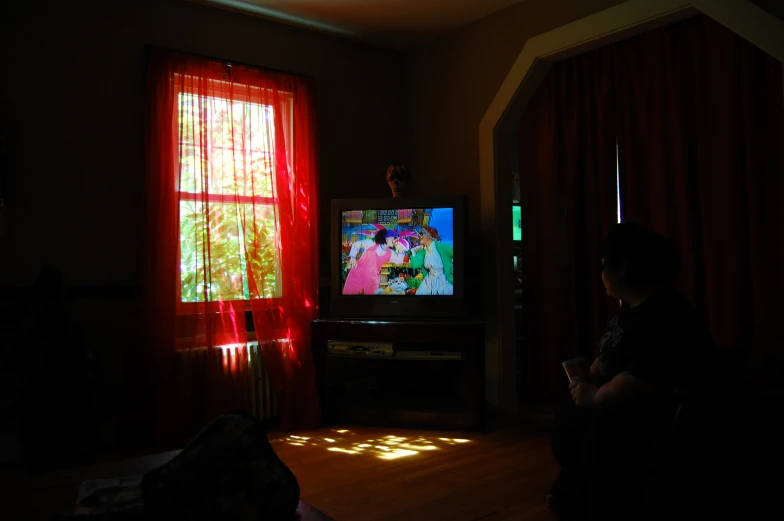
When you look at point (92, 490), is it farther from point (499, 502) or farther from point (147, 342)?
point (147, 342)

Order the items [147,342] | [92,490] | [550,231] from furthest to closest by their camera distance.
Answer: [550,231], [147,342], [92,490]

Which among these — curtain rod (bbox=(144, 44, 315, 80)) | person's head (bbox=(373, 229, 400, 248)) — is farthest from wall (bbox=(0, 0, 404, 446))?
person's head (bbox=(373, 229, 400, 248))

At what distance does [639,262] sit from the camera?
1969 mm

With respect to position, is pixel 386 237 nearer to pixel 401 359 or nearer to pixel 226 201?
pixel 401 359

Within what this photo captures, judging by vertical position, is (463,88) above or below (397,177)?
above

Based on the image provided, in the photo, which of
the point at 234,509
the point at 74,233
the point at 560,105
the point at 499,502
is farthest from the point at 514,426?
the point at 74,233

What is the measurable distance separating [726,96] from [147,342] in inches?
130

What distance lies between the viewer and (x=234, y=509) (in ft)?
4.61

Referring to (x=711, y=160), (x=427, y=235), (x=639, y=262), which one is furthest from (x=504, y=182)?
(x=639, y=262)

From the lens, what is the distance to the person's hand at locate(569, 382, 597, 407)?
6.57ft

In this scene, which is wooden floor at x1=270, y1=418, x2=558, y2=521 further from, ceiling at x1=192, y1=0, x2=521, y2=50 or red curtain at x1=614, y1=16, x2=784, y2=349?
ceiling at x1=192, y1=0, x2=521, y2=50

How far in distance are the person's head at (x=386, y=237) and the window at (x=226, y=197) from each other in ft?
2.02

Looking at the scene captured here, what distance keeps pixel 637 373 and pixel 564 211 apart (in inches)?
88.7

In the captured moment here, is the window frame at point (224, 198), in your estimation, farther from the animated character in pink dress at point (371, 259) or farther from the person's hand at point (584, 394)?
the person's hand at point (584, 394)
